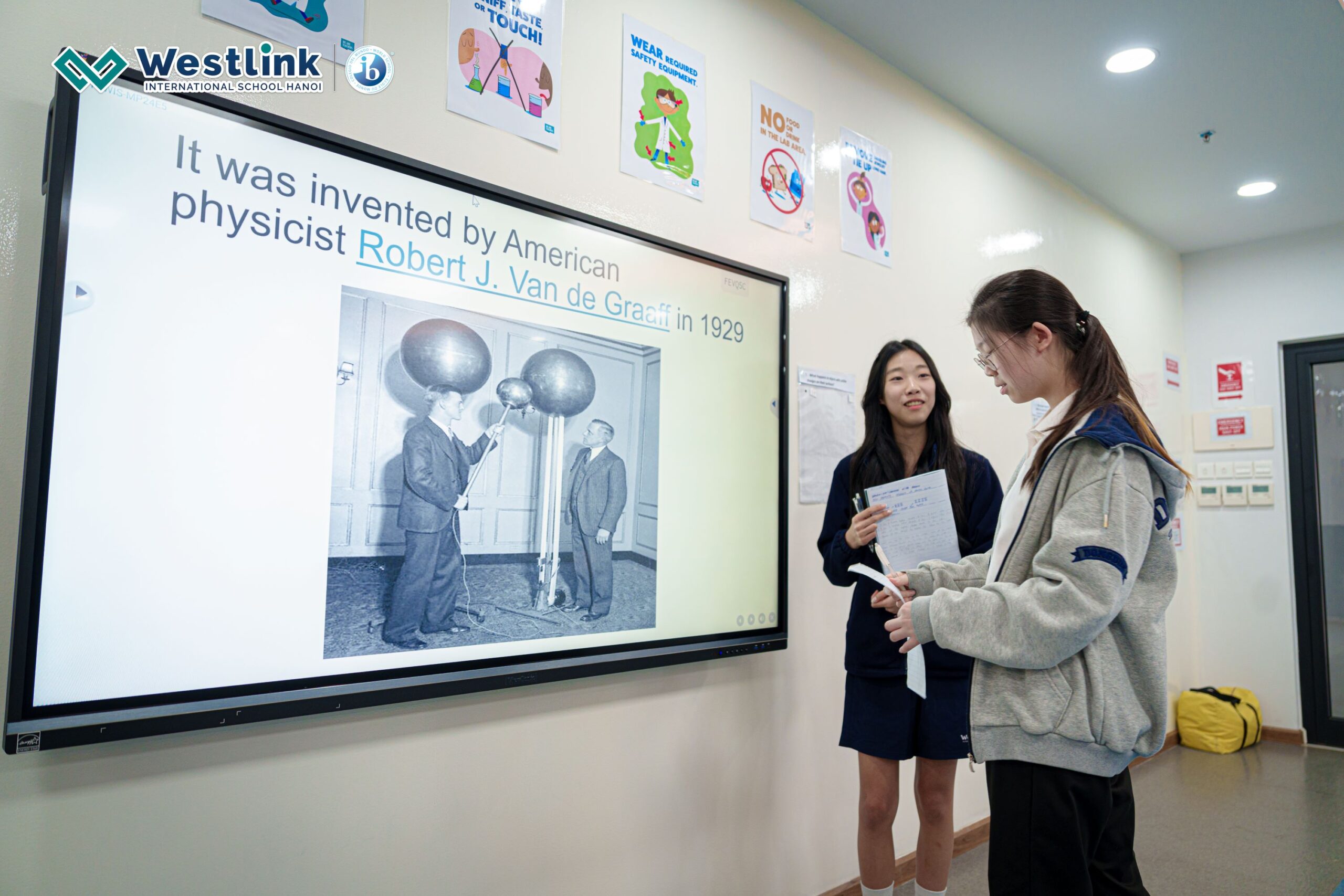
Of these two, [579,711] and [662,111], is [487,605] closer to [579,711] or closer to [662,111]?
[579,711]

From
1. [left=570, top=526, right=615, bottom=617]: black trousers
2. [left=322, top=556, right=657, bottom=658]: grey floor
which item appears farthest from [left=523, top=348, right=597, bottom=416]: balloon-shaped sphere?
[left=322, top=556, right=657, bottom=658]: grey floor

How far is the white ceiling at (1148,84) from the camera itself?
2.53m

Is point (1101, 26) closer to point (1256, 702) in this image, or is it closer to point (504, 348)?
point (504, 348)

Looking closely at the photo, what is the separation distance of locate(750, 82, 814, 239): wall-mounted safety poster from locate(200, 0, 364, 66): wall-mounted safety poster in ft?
3.82

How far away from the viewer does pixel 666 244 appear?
1932 millimetres

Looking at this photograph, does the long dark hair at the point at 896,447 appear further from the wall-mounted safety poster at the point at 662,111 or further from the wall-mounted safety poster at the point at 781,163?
the wall-mounted safety poster at the point at 662,111

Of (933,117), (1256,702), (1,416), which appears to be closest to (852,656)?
(1,416)

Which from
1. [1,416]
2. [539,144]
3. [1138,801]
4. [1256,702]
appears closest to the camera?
[1,416]

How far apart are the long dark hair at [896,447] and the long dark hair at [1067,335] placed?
58 cm

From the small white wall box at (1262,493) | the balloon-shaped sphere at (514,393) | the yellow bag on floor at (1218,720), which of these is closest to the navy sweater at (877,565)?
the balloon-shaped sphere at (514,393)

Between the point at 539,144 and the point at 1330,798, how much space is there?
166 inches

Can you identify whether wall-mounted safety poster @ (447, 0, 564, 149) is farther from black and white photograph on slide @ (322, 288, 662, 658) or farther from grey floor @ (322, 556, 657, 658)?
grey floor @ (322, 556, 657, 658)

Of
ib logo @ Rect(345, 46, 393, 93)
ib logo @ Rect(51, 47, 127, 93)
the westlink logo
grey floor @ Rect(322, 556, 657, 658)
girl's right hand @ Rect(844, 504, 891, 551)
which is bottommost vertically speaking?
grey floor @ Rect(322, 556, 657, 658)

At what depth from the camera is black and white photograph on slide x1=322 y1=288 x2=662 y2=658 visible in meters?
1.41
